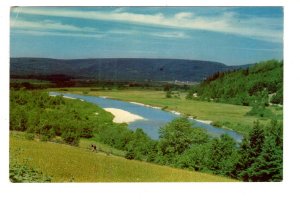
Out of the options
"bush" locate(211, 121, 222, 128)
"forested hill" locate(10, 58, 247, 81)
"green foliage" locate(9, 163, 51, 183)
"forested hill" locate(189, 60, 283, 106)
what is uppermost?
"forested hill" locate(10, 58, 247, 81)

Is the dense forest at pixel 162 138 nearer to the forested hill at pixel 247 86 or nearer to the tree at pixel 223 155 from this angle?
the tree at pixel 223 155

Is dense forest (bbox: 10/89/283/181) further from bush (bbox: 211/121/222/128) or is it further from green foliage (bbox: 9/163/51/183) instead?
green foliage (bbox: 9/163/51/183)

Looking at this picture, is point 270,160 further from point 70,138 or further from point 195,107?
point 70,138

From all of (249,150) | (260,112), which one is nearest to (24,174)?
(249,150)

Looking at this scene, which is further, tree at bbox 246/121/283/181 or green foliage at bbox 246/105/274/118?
green foliage at bbox 246/105/274/118

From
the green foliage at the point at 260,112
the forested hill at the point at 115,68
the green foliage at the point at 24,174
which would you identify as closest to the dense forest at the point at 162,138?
the green foliage at the point at 260,112

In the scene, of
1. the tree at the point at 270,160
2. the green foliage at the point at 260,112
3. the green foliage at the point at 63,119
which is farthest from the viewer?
the green foliage at the point at 63,119

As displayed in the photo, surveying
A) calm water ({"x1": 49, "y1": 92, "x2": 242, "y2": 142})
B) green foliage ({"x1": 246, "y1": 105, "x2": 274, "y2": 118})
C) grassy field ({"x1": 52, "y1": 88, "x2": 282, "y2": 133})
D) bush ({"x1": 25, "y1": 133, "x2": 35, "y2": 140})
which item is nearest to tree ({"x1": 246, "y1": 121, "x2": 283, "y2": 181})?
green foliage ({"x1": 246, "y1": 105, "x2": 274, "y2": 118})
